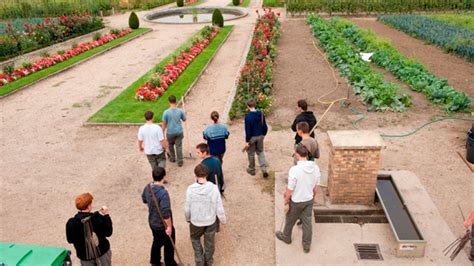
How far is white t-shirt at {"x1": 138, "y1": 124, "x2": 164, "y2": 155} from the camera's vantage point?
27.7 ft

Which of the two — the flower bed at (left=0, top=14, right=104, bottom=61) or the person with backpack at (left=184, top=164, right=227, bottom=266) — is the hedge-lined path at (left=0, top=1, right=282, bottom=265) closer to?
the person with backpack at (left=184, top=164, right=227, bottom=266)

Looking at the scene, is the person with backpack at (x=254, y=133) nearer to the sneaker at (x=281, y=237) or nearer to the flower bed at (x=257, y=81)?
the sneaker at (x=281, y=237)

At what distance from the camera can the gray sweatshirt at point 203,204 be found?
A: 580 cm

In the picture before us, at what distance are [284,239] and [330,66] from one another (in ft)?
40.5

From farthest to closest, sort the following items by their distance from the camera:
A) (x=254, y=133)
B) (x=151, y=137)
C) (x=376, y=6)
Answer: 1. (x=376, y=6)
2. (x=254, y=133)
3. (x=151, y=137)

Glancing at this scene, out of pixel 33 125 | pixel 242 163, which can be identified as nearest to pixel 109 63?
pixel 33 125

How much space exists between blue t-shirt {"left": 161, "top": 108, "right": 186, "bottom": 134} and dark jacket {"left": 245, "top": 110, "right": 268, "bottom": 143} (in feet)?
5.58

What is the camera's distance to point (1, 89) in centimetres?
1576

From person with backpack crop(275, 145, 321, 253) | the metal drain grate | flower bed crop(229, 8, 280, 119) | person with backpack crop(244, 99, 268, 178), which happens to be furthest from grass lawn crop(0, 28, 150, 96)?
the metal drain grate

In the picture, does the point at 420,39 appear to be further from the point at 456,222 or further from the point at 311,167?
the point at 311,167

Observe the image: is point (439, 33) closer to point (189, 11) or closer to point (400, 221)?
point (400, 221)

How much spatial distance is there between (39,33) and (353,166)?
880 inches

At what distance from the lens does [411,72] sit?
15.4 metres

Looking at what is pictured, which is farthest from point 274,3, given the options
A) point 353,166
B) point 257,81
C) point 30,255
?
point 30,255
